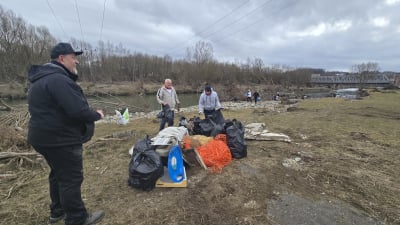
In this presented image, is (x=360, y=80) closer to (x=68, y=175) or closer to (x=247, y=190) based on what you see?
(x=247, y=190)

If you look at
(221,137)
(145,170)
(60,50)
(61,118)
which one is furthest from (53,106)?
(221,137)

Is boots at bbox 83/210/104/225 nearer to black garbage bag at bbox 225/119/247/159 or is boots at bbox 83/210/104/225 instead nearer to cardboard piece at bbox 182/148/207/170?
cardboard piece at bbox 182/148/207/170

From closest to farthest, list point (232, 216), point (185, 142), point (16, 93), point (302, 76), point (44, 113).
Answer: point (44, 113), point (232, 216), point (185, 142), point (16, 93), point (302, 76)

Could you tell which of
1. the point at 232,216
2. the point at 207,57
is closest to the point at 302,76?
the point at 207,57

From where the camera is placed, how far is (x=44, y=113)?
1789 mm

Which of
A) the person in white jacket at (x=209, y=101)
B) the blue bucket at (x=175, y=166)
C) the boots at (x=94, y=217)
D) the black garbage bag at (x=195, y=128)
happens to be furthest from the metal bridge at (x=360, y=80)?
the boots at (x=94, y=217)

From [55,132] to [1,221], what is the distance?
1.52m

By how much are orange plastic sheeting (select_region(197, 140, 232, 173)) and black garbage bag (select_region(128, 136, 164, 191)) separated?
2.96 feet

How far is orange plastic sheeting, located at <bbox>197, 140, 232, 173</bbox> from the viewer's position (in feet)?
11.7

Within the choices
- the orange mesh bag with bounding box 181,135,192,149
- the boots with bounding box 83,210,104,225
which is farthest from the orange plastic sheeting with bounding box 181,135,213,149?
the boots with bounding box 83,210,104,225

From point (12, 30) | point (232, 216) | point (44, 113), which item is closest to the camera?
point (44, 113)

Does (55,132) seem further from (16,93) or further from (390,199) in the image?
(16,93)

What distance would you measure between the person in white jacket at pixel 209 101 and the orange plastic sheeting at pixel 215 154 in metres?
1.60

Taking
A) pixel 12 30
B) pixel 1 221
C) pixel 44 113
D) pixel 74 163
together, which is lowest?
pixel 1 221
